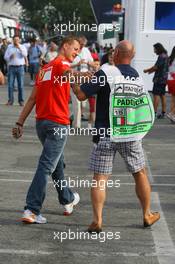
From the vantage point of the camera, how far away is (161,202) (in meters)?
8.85

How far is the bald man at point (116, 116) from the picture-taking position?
721cm

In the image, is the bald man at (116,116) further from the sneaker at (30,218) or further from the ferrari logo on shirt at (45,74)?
the sneaker at (30,218)

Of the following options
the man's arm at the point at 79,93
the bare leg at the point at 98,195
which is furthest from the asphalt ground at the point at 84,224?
the man's arm at the point at 79,93

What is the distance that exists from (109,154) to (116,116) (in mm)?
370

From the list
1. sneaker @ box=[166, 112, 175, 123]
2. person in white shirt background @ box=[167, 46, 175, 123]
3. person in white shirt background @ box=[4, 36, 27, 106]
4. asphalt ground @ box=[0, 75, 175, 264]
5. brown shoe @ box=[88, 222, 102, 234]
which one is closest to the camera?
asphalt ground @ box=[0, 75, 175, 264]

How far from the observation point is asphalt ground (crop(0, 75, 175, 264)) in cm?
661

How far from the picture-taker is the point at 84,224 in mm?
7715

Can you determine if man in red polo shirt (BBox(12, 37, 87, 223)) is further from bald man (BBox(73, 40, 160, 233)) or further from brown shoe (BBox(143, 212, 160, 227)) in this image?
brown shoe (BBox(143, 212, 160, 227))

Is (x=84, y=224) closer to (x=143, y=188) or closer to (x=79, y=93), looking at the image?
(x=143, y=188)

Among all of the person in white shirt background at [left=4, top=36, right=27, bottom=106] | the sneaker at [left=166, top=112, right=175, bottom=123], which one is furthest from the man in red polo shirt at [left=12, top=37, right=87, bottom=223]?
the person in white shirt background at [left=4, top=36, right=27, bottom=106]

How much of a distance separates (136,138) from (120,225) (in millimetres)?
921

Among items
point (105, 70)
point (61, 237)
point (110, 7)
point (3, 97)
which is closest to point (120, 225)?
point (61, 237)

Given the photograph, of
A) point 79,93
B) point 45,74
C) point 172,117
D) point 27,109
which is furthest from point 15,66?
point 79,93

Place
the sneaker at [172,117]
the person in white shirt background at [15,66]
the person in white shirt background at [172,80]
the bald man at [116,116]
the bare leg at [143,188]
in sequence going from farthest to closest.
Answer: the person in white shirt background at [15,66] → the sneaker at [172,117] → the person in white shirt background at [172,80] → the bare leg at [143,188] → the bald man at [116,116]
